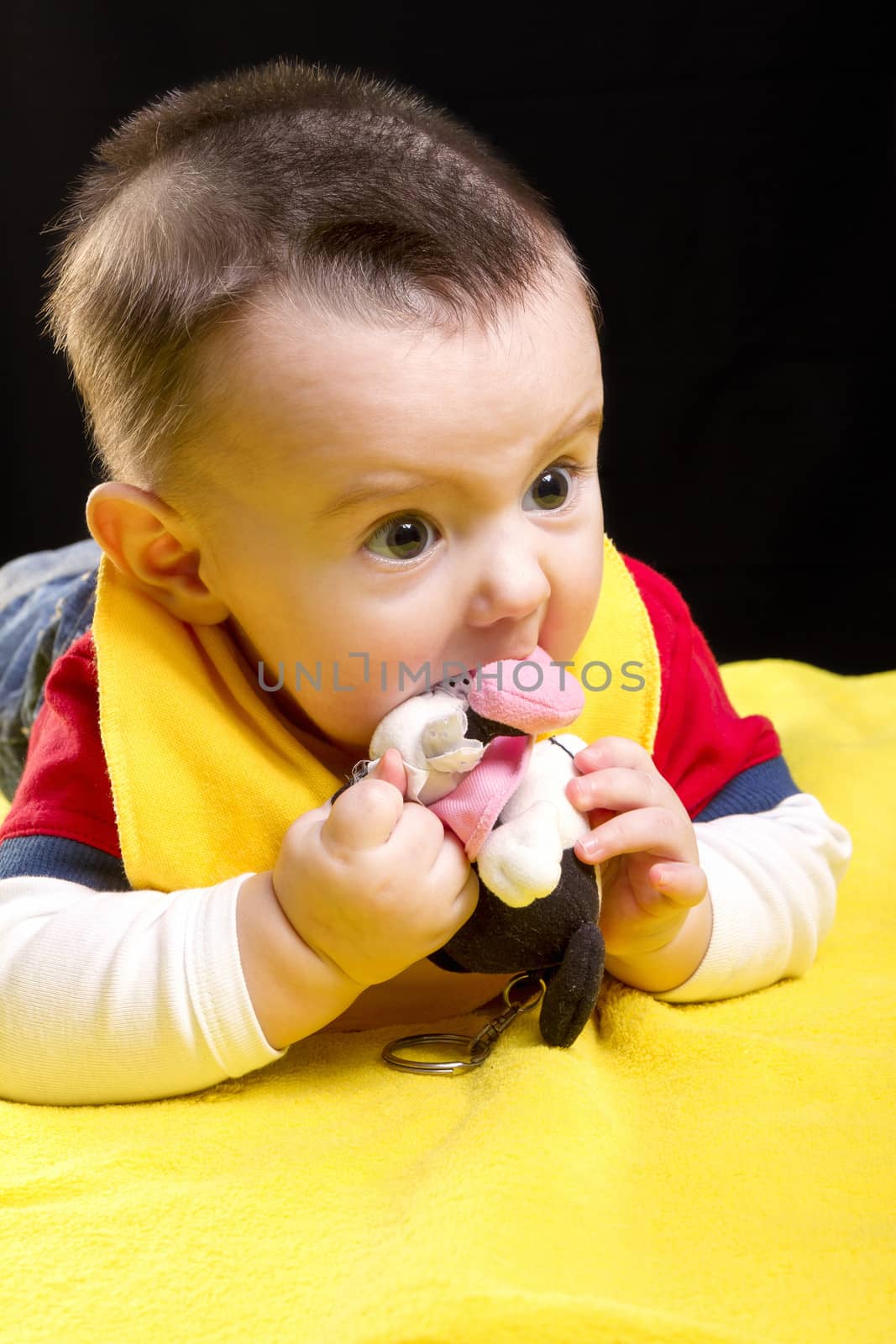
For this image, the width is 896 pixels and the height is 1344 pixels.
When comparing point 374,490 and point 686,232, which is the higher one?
point 686,232

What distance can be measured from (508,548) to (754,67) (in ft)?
3.97

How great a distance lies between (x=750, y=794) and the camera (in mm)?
1132

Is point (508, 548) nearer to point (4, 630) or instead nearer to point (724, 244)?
point (4, 630)

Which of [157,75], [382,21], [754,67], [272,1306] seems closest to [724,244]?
[754,67]

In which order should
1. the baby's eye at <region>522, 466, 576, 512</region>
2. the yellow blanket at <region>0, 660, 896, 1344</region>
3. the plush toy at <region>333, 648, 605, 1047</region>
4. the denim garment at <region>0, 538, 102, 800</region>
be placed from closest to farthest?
the yellow blanket at <region>0, 660, 896, 1344</region> < the plush toy at <region>333, 648, 605, 1047</region> < the baby's eye at <region>522, 466, 576, 512</region> < the denim garment at <region>0, 538, 102, 800</region>

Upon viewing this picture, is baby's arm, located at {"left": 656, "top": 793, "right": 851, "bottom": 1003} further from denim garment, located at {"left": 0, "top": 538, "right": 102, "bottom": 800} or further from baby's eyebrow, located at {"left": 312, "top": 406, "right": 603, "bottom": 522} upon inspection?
denim garment, located at {"left": 0, "top": 538, "right": 102, "bottom": 800}

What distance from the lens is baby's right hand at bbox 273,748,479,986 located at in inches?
31.0

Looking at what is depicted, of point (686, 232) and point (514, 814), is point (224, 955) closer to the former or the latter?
point (514, 814)

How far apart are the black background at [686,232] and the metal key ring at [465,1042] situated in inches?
46.9

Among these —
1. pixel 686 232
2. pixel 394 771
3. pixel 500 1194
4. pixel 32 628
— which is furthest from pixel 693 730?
pixel 686 232

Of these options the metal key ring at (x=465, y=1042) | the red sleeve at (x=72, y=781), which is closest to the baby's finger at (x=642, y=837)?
the metal key ring at (x=465, y=1042)

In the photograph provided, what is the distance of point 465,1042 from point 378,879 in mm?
206

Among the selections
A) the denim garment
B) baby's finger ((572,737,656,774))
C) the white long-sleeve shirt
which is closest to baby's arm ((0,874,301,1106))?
the white long-sleeve shirt

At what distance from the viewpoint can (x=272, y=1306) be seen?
0.68 meters
